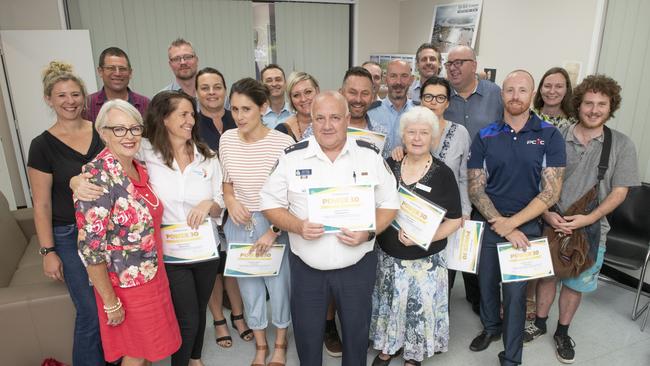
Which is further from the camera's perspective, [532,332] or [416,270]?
[532,332]

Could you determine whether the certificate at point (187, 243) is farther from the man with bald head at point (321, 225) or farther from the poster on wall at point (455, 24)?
the poster on wall at point (455, 24)

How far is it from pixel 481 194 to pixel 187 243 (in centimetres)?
165

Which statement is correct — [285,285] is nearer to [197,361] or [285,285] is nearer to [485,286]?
[197,361]

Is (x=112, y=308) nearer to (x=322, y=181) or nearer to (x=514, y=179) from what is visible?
(x=322, y=181)

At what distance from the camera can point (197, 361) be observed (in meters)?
2.46

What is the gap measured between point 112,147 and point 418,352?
194 cm

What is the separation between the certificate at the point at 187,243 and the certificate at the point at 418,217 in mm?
982

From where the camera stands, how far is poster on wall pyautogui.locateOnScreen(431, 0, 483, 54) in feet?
16.9

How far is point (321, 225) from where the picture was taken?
1.81 meters

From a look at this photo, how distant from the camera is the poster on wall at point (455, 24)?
516 centimetres

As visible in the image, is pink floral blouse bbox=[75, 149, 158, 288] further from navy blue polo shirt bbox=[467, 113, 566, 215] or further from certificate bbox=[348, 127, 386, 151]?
navy blue polo shirt bbox=[467, 113, 566, 215]

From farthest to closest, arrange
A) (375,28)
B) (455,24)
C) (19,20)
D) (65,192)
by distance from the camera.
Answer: (375,28) → (455,24) → (19,20) → (65,192)

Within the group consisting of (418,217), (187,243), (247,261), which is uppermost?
(418,217)

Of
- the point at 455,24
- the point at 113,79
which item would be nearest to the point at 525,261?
the point at 113,79
